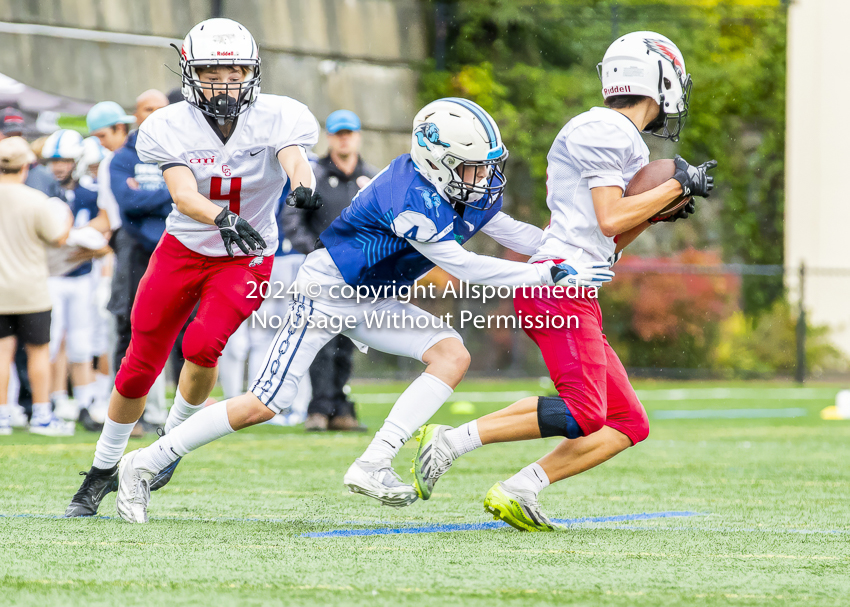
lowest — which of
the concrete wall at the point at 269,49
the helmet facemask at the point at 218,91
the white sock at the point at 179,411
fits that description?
the white sock at the point at 179,411

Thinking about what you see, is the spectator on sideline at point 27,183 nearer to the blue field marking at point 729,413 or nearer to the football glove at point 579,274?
the blue field marking at point 729,413


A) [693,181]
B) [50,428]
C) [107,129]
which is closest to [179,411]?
[693,181]

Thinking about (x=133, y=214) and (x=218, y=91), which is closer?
(x=218, y=91)

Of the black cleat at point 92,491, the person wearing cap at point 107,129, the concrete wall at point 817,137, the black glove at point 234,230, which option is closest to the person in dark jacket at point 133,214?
the person wearing cap at point 107,129

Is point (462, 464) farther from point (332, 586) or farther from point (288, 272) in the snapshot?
point (332, 586)

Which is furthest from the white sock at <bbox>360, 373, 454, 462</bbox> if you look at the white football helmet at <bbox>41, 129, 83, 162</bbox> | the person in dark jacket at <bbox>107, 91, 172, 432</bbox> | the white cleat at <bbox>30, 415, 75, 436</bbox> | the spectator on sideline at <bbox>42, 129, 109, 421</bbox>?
the white football helmet at <bbox>41, 129, 83, 162</bbox>

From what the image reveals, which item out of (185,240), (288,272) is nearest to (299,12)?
(288,272)

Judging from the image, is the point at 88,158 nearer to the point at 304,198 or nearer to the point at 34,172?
the point at 34,172

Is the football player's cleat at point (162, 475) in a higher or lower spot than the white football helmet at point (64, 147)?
lower

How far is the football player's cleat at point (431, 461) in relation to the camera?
13.7 ft

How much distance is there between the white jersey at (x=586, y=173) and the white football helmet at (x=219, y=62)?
3.90ft

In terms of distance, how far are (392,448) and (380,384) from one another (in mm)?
10179

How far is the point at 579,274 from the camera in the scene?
4117mm

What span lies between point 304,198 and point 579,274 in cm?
98
